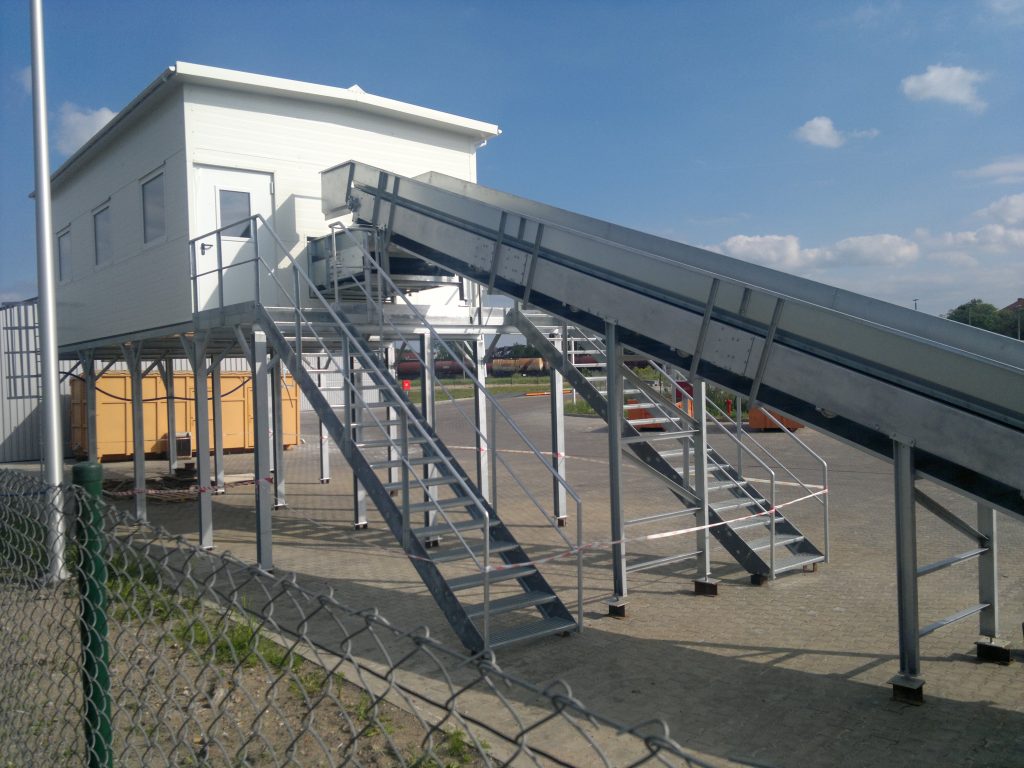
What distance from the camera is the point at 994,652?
6.57 metres

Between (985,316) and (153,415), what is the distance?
59513 millimetres

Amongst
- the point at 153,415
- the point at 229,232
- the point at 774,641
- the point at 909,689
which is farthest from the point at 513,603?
the point at 153,415

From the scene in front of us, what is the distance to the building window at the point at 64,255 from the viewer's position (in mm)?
16641

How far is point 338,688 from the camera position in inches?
227

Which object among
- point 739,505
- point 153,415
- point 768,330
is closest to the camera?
point 768,330

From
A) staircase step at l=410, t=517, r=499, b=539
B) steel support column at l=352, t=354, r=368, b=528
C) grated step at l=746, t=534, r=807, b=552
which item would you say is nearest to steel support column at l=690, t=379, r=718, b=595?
grated step at l=746, t=534, r=807, b=552

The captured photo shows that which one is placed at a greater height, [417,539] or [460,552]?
[417,539]

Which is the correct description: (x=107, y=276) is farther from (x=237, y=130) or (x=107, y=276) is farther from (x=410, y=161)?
(x=410, y=161)

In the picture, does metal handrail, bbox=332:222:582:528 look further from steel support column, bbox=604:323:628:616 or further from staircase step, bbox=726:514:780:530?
staircase step, bbox=726:514:780:530

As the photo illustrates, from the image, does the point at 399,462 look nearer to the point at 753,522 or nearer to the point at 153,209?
the point at 753,522

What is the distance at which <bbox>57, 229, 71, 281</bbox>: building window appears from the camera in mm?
16641

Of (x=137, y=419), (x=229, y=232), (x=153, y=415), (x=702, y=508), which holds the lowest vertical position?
(x=702, y=508)

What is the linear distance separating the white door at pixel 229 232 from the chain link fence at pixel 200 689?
4.70m

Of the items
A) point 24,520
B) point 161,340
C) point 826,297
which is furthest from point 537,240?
point 161,340
